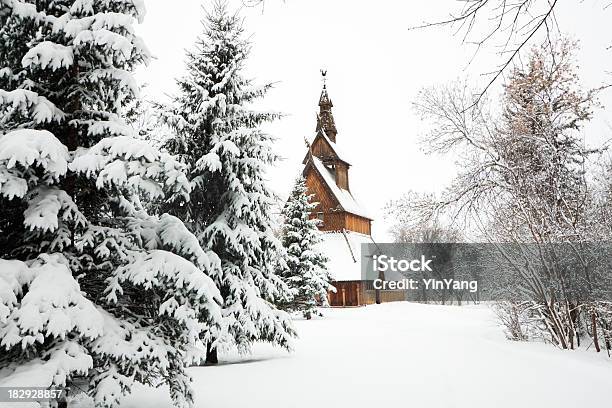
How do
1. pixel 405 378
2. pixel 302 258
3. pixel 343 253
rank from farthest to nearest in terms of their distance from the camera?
pixel 343 253 → pixel 302 258 → pixel 405 378

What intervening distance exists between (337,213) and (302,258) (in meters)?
12.1

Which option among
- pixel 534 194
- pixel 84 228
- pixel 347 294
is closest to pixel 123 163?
pixel 84 228

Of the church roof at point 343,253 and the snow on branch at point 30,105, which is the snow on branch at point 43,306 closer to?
the snow on branch at point 30,105

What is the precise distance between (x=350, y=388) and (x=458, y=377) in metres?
2.52

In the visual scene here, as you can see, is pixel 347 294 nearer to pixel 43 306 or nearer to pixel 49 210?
pixel 49 210

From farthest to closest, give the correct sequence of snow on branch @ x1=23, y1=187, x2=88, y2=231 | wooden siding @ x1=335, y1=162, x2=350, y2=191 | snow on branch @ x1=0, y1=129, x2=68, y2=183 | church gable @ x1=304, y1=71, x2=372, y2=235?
1. wooden siding @ x1=335, y1=162, x2=350, y2=191
2. church gable @ x1=304, y1=71, x2=372, y2=235
3. snow on branch @ x1=23, y1=187, x2=88, y2=231
4. snow on branch @ x1=0, y1=129, x2=68, y2=183

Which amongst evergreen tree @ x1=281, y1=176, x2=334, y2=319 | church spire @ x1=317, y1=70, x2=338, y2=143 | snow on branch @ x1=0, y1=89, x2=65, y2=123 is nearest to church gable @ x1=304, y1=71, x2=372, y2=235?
church spire @ x1=317, y1=70, x2=338, y2=143

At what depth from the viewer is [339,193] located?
38812 mm

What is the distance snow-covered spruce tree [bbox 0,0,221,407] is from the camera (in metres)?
4.72

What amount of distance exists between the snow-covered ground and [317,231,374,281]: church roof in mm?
18687

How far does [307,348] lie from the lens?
46.2 feet

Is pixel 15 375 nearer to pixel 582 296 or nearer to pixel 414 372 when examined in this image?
pixel 414 372

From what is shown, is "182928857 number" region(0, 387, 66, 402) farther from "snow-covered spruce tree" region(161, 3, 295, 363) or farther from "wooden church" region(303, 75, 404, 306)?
"wooden church" region(303, 75, 404, 306)

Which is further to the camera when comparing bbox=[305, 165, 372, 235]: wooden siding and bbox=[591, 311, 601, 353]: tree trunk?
bbox=[305, 165, 372, 235]: wooden siding
